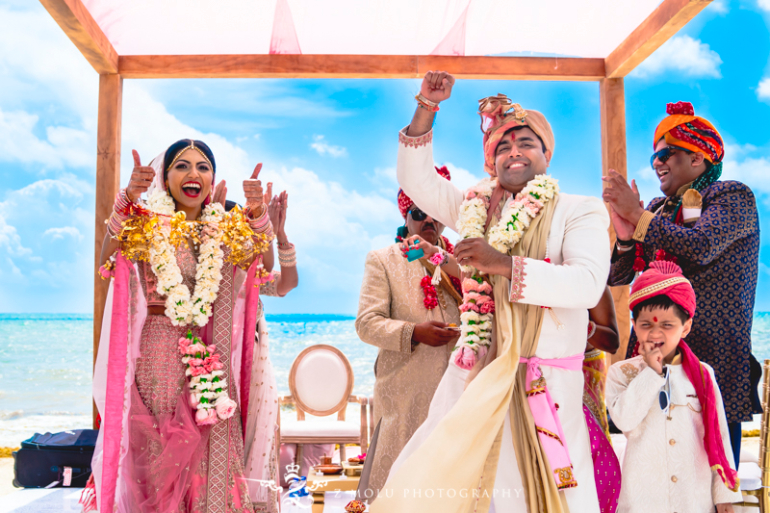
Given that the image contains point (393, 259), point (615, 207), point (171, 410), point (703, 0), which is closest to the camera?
point (615, 207)

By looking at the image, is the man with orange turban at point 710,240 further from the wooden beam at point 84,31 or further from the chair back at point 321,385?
the wooden beam at point 84,31

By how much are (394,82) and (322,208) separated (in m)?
4.73

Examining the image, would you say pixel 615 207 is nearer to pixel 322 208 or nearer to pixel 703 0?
pixel 703 0

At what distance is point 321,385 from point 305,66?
2.76 meters

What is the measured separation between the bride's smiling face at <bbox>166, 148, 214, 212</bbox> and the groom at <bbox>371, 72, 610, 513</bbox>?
56.0 inches

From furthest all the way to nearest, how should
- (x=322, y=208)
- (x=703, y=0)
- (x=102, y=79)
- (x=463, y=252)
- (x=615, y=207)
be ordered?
(x=322, y=208), (x=102, y=79), (x=703, y=0), (x=615, y=207), (x=463, y=252)

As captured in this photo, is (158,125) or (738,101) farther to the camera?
(158,125)

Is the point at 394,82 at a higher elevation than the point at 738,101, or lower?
higher

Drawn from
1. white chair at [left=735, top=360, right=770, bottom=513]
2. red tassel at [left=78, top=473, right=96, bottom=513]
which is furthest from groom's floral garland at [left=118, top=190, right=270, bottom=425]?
white chair at [left=735, top=360, right=770, bottom=513]

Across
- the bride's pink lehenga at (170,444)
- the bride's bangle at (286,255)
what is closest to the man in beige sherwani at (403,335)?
the bride's bangle at (286,255)

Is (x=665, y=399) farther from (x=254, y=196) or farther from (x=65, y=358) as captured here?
(x=65, y=358)

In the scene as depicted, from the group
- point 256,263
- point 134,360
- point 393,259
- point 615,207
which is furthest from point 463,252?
point 134,360

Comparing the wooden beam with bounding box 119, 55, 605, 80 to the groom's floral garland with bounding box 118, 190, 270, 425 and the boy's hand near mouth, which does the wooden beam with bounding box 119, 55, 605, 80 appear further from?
the boy's hand near mouth

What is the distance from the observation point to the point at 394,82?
1859 centimetres
